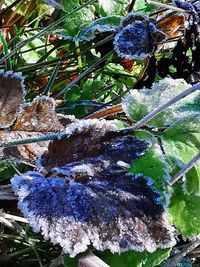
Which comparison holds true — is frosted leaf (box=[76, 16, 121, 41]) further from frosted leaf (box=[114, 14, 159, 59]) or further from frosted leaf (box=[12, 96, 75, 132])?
frosted leaf (box=[12, 96, 75, 132])

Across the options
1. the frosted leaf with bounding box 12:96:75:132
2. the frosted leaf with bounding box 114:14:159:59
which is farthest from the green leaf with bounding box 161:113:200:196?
the frosted leaf with bounding box 114:14:159:59

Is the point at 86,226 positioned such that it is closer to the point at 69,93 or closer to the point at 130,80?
the point at 69,93

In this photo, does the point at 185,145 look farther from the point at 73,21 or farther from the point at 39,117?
the point at 73,21

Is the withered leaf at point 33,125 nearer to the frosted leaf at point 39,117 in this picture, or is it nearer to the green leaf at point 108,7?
the frosted leaf at point 39,117

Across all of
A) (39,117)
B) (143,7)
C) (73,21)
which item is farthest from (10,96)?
(143,7)

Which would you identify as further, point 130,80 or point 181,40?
point 130,80

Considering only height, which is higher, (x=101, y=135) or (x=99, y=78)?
(x=101, y=135)

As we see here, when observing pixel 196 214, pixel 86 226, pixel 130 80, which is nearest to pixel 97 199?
pixel 86 226
